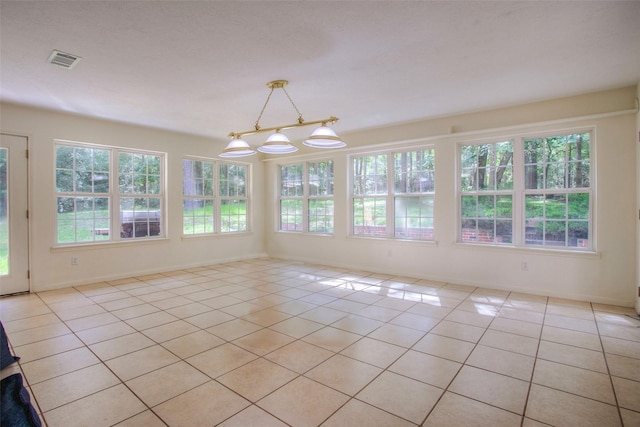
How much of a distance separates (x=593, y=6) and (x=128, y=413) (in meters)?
4.00

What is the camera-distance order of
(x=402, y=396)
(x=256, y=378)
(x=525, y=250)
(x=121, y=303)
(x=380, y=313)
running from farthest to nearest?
1. (x=525, y=250)
2. (x=121, y=303)
3. (x=380, y=313)
4. (x=256, y=378)
5. (x=402, y=396)

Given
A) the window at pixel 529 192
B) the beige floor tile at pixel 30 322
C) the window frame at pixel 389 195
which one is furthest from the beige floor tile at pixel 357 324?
the beige floor tile at pixel 30 322

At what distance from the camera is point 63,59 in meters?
2.98

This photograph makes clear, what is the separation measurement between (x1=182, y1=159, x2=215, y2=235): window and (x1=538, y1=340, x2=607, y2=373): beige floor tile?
564 cm

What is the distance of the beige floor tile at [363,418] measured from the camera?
1.84m

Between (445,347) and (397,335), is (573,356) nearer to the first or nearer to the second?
(445,347)

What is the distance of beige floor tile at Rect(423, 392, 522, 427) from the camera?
6.06 ft

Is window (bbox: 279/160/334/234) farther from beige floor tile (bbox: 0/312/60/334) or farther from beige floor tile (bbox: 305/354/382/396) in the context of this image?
beige floor tile (bbox: 0/312/60/334)

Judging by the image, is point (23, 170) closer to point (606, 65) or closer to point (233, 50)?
point (233, 50)

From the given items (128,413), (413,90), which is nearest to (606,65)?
(413,90)

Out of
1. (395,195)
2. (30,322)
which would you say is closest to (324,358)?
(30,322)

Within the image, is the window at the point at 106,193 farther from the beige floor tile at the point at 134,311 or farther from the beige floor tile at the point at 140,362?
the beige floor tile at the point at 140,362

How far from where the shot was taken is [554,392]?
7.07 ft

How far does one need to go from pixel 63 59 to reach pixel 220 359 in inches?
118
